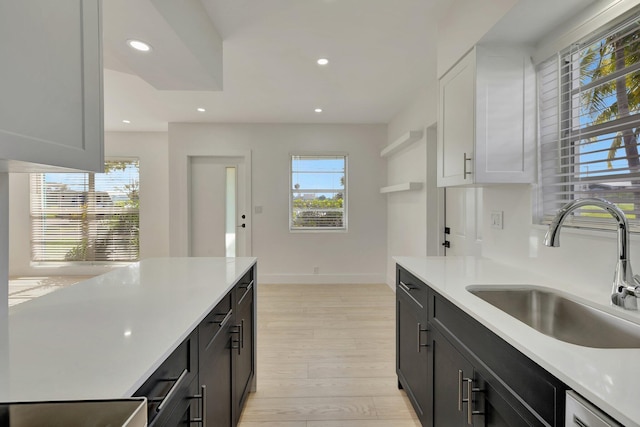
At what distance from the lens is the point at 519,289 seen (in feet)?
4.91

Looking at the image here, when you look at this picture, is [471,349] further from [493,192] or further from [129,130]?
[129,130]

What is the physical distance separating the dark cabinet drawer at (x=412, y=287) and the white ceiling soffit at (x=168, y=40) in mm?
1926

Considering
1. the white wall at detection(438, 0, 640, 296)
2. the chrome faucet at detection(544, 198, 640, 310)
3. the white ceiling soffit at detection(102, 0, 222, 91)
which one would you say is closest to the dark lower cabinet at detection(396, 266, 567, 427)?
the chrome faucet at detection(544, 198, 640, 310)

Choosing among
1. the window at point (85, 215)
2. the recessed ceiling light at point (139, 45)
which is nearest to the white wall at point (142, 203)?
the window at point (85, 215)

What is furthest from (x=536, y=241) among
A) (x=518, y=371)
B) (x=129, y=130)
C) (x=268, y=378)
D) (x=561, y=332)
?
(x=129, y=130)

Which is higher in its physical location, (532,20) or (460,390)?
(532,20)

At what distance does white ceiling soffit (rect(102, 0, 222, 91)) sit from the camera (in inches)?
63.3

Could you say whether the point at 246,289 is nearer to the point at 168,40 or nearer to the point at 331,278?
the point at 168,40

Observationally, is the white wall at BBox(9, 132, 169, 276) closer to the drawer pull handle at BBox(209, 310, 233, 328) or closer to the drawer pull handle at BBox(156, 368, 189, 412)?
the drawer pull handle at BBox(209, 310, 233, 328)

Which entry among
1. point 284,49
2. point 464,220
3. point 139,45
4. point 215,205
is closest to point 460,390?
point 464,220

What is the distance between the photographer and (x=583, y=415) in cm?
68

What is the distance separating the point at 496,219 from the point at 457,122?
68 centimetres

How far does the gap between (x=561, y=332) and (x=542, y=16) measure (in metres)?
1.45

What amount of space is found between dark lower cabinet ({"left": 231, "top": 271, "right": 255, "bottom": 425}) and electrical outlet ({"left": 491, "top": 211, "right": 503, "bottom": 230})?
1.65 meters
